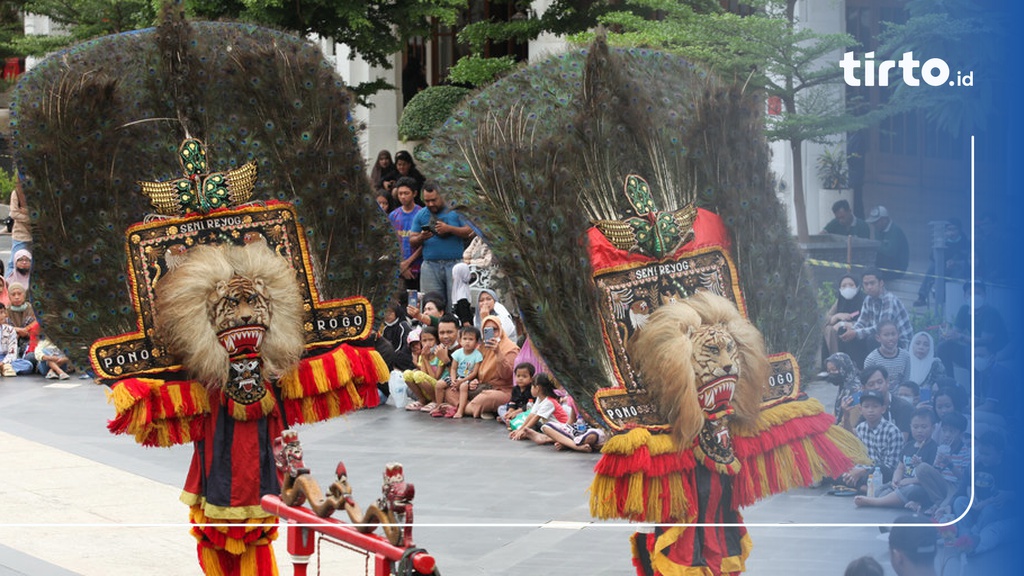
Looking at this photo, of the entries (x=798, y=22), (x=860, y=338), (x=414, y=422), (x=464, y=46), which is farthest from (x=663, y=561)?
(x=464, y=46)

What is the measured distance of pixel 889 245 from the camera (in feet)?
21.3

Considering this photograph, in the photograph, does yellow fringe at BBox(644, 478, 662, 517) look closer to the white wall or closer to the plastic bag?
the white wall

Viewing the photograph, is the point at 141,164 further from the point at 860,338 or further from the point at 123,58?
the point at 860,338

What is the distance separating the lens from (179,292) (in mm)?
6035

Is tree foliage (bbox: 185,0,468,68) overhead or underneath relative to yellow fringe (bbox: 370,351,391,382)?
overhead

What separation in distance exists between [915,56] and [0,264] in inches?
418

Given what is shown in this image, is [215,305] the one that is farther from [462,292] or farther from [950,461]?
[462,292]

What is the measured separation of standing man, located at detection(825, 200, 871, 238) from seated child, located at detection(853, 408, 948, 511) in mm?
830

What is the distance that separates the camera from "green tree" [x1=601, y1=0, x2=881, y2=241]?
22.5 ft

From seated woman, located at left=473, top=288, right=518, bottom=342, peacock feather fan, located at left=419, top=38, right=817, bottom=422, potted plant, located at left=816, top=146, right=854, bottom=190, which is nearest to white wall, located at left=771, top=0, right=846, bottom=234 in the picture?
potted plant, located at left=816, top=146, right=854, bottom=190

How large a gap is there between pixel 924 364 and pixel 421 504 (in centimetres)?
350

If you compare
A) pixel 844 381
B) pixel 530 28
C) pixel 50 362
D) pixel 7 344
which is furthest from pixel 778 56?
pixel 7 344

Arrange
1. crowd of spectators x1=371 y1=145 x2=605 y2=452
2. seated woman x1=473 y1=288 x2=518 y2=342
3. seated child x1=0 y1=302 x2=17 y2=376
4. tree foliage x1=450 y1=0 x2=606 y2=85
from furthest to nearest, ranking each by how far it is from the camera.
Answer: tree foliage x1=450 y1=0 x2=606 y2=85 → seated child x1=0 y1=302 x2=17 y2=376 → seated woman x1=473 y1=288 x2=518 y2=342 → crowd of spectators x1=371 y1=145 x2=605 y2=452

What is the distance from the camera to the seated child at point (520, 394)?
35.4 ft
